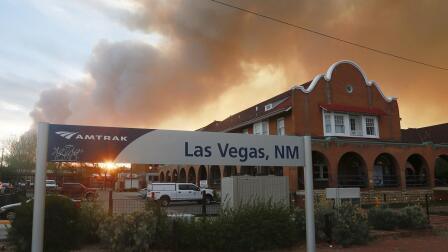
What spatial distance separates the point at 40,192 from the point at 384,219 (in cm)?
1175

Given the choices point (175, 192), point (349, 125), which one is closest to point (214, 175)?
point (175, 192)

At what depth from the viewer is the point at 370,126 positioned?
35.5 m

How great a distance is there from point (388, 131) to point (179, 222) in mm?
29065

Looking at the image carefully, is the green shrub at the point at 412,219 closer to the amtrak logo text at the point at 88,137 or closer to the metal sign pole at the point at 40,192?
the amtrak logo text at the point at 88,137

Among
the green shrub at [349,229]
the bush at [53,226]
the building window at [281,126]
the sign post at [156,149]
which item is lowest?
the green shrub at [349,229]

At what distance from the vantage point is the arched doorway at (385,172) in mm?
33259

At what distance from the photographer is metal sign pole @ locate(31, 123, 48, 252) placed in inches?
290

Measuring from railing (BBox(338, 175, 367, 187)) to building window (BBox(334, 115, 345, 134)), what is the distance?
142 inches

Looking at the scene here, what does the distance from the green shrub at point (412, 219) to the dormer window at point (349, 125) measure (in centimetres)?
1818

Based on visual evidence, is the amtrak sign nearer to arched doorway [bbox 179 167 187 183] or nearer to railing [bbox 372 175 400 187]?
railing [bbox 372 175 400 187]

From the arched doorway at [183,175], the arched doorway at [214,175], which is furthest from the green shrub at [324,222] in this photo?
the arched doorway at [183,175]

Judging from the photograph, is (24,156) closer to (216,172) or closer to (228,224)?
(216,172)

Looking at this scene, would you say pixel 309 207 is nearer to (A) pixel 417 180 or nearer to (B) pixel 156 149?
(B) pixel 156 149

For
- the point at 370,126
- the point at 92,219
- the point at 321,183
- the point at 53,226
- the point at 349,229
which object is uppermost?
the point at 370,126
